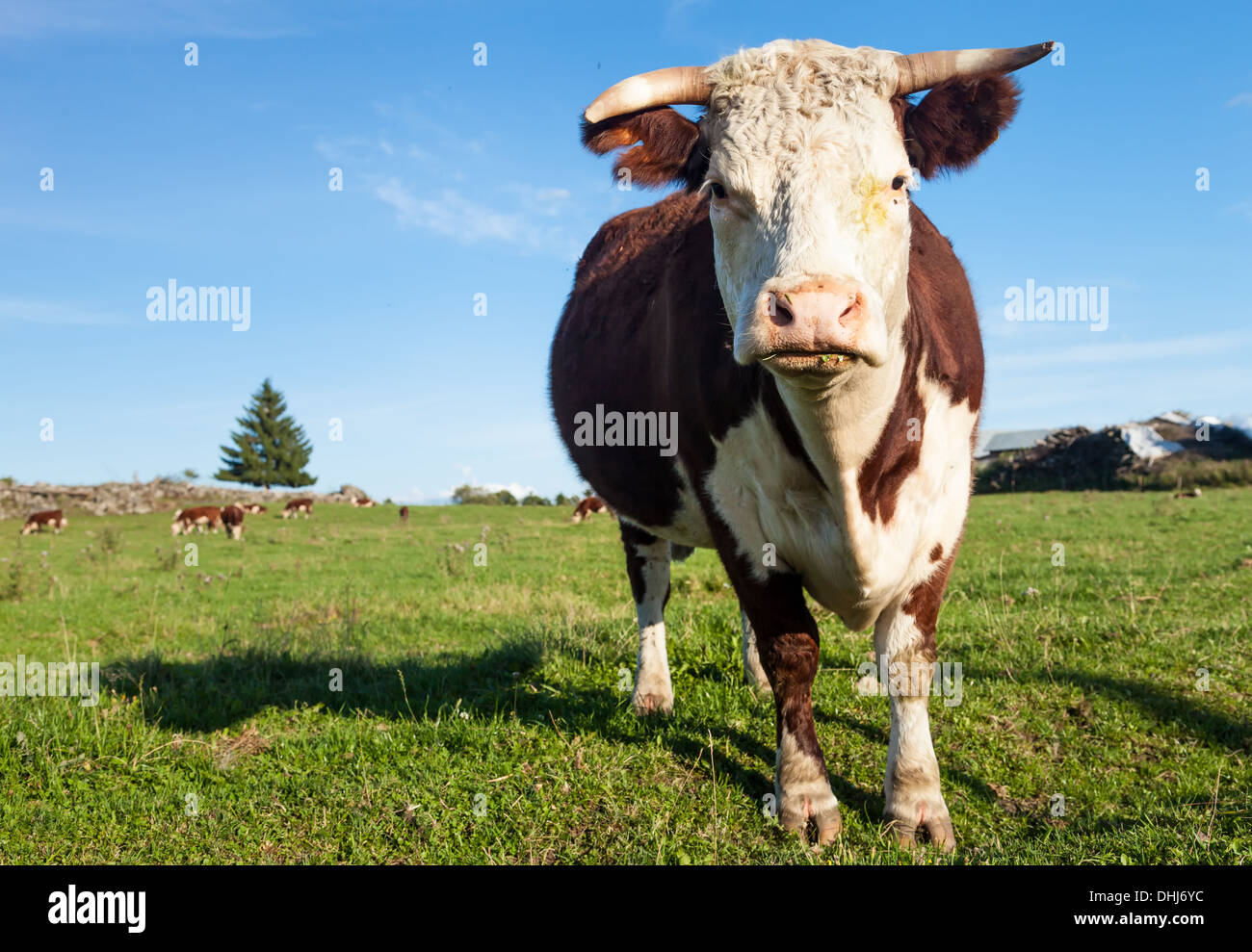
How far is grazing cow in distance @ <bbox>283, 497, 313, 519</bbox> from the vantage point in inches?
1366

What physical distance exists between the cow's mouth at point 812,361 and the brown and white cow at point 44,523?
32.4 meters

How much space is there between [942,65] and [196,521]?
2868 cm

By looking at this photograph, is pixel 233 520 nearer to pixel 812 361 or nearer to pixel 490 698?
pixel 490 698

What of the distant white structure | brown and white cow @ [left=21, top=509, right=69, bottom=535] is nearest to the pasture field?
brown and white cow @ [left=21, top=509, right=69, bottom=535]

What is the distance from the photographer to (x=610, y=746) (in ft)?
15.6

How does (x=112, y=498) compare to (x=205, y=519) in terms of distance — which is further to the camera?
(x=112, y=498)

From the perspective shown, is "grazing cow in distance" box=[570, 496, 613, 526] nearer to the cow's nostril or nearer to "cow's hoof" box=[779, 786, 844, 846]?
"cow's hoof" box=[779, 786, 844, 846]

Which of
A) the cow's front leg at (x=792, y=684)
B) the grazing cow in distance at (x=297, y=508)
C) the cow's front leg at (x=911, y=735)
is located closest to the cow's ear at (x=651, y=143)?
the cow's front leg at (x=792, y=684)

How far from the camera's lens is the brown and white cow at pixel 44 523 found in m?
29.2

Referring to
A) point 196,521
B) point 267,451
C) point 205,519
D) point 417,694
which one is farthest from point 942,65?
point 267,451

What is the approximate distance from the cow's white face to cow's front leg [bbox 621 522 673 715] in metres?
2.93

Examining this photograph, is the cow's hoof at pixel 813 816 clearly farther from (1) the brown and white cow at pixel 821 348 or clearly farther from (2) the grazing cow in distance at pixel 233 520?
(2) the grazing cow in distance at pixel 233 520

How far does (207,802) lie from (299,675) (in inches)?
104
